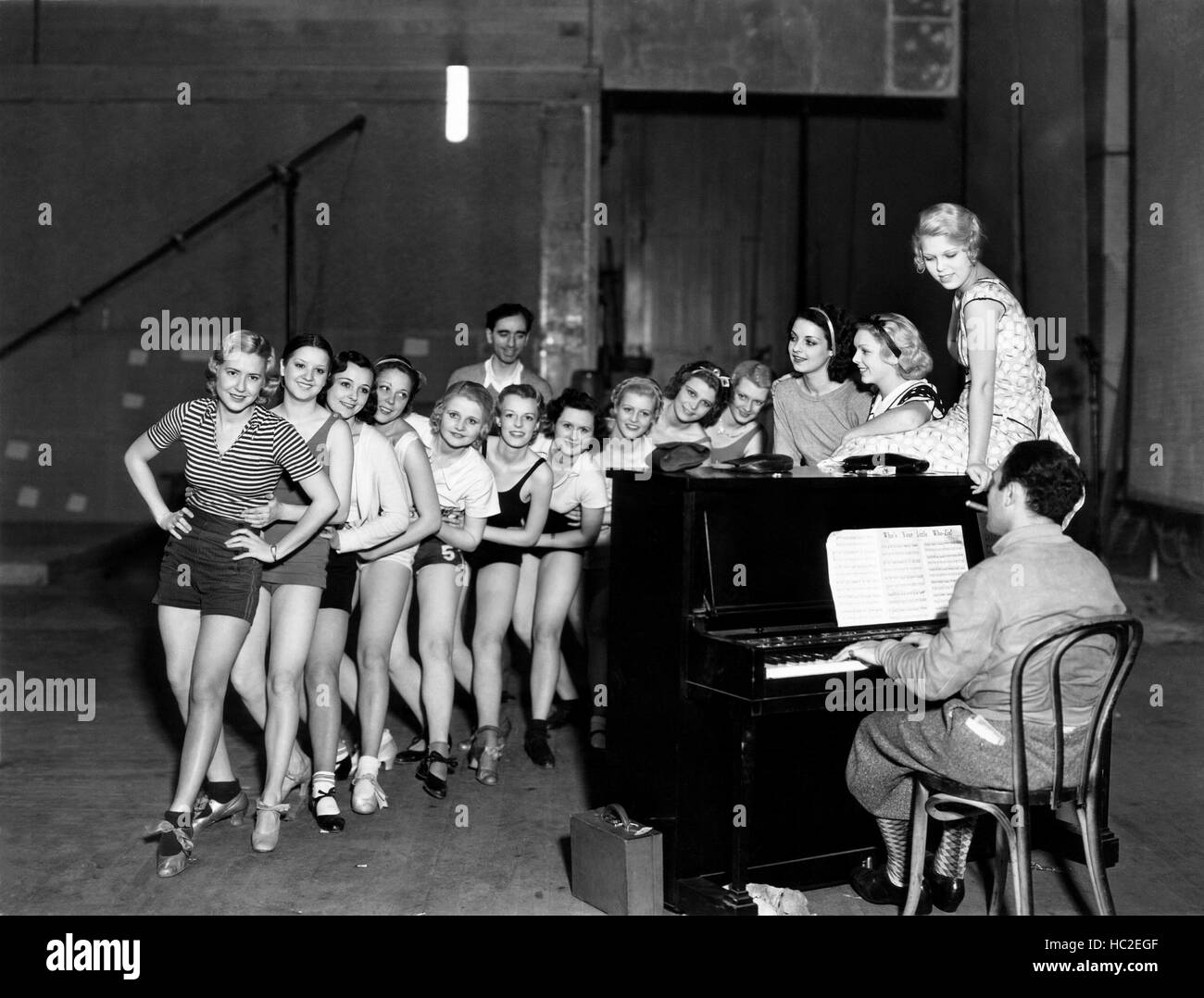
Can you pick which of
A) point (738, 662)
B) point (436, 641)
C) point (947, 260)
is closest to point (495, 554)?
point (436, 641)

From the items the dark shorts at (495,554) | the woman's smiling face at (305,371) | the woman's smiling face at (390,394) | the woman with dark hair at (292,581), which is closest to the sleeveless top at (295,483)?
the woman with dark hair at (292,581)

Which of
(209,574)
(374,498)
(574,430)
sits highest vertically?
(574,430)

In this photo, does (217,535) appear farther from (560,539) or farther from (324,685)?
(560,539)

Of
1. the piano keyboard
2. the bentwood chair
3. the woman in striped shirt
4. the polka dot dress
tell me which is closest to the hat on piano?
the piano keyboard

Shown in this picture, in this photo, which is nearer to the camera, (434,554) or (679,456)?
(679,456)

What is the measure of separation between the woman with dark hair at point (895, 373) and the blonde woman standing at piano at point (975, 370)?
43 millimetres

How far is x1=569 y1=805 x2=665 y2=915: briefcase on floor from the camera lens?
3430mm

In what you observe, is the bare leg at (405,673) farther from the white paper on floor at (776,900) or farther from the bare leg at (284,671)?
the white paper on floor at (776,900)

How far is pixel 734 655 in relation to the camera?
328 centimetres

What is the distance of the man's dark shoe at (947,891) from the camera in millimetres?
3500

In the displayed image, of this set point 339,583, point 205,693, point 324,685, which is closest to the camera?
point 205,693

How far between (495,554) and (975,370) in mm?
2023

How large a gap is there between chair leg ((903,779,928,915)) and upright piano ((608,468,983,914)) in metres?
0.28

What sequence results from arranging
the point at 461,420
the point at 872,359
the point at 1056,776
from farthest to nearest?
the point at 461,420 < the point at 872,359 < the point at 1056,776
